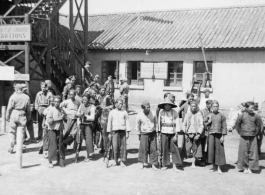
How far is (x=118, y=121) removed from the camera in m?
7.89

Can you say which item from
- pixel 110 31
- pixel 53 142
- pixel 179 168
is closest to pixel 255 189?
pixel 179 168

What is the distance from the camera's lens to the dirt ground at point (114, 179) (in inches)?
241

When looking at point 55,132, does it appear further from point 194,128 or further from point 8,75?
point 8,75

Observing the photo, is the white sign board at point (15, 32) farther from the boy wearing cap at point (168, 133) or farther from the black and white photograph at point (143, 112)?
the boy wearing cap at point (168, 133)

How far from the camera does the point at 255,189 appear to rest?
20.7 ft

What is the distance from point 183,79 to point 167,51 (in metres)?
1.83

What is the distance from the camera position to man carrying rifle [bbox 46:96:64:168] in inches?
300

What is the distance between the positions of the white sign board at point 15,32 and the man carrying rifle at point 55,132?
5626mm

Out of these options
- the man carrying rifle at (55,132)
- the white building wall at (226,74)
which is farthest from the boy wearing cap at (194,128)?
the white building wall at (226,74)

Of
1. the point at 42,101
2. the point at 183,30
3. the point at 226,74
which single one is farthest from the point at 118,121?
the point at 183,30

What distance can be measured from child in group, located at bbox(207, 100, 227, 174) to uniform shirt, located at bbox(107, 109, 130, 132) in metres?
1.97

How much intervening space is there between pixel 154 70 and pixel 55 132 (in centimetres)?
1179

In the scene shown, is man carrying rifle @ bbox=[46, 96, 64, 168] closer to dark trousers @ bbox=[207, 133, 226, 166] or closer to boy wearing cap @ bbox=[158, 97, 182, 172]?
boy wearing cap @ bbox=[158, 97, 182, 172]

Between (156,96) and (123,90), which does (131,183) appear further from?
(156,96)
